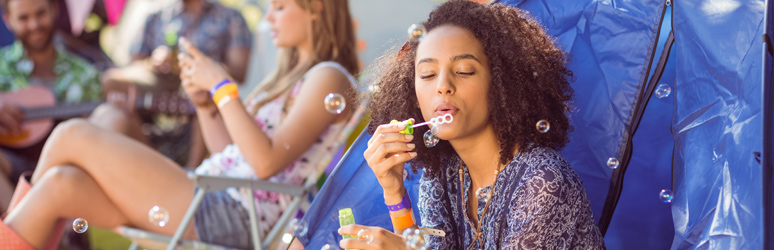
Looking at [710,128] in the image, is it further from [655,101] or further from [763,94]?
[655,101]

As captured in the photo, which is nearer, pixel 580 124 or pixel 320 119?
pixel 580 124

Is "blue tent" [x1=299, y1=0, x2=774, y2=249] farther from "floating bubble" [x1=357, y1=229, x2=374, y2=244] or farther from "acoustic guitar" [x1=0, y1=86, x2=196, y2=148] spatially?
"acoustic guitar" [x1=0, y1=86, x2=196, y2=148]

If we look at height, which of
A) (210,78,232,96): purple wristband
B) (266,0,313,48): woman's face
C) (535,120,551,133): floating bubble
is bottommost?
(535,120,551,133): floating bubble

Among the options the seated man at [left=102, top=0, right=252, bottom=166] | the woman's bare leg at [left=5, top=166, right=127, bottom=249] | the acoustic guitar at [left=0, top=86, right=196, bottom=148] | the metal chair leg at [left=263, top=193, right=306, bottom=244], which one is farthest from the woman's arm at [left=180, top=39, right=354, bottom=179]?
the acoustic guitar at [left=0, top=86, right=196, bottom=148]

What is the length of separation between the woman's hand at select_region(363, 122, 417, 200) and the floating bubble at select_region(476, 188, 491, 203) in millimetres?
141

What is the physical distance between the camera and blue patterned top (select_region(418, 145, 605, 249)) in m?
1.23

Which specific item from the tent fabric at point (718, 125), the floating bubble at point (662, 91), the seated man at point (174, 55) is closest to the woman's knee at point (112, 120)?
the seated man at point (174, 55)

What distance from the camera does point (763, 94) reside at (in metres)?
1.07

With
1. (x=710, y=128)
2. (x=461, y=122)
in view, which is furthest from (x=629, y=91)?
(x=461, y=122)

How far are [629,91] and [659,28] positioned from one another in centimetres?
14

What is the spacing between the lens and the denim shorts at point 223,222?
209 cm

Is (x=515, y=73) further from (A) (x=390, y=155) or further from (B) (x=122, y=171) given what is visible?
(B) (x=122, y=171)

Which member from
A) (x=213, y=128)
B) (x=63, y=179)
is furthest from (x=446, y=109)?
(x=213, y=128)

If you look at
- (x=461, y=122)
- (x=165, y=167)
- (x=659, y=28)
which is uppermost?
(x=659, y=28)
